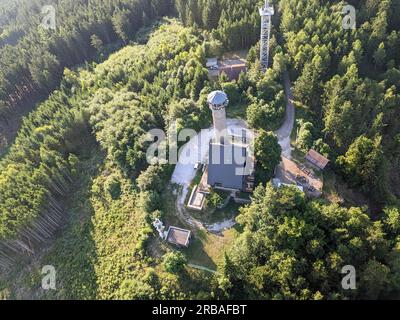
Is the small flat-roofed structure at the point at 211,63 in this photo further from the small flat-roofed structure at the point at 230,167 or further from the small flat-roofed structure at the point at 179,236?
the small flat-roofed structure at the point at 179,236

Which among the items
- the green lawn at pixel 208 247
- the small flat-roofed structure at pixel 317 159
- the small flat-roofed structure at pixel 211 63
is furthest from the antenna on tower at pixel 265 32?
the green lawn at pixel 208 247

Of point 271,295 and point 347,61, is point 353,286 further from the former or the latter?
point 347,61

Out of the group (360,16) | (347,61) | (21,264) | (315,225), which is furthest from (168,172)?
(360,16)

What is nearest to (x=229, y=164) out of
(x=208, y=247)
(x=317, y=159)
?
(x=208, y=247)

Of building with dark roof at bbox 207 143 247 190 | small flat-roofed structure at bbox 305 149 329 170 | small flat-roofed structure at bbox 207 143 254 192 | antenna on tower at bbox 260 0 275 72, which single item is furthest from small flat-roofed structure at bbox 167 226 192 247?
antenna on tower at bbox 260 0 275 72

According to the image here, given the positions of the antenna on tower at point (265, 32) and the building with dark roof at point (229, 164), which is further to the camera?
the antenna on tower at point (265, 32)
